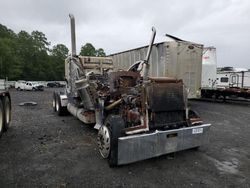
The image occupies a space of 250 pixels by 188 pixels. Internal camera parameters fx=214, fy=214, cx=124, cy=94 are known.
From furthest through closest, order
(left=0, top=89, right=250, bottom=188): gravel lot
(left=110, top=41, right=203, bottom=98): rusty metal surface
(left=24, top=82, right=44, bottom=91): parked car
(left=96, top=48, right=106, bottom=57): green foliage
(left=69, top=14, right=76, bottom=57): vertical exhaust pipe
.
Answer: (left=96, top=48, right=106, bottom=57): green foliage
(left=24, top=82, right=44, bottom=91): parked car
(left=110, top=41, right=203, bottom=98): rusty metal surface
(left=69, top=14, right=76, bottom=57): vertical exhaust pipe
(left=0, top=89, right=250, bottom=188): gravel lot

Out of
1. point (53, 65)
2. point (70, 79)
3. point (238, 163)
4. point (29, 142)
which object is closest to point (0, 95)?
point (29, 142)

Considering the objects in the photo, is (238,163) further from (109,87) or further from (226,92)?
(226,92)

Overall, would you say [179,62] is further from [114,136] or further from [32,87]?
[32,87]

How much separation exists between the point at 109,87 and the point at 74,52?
281 cm

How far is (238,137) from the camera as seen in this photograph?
6.13 metres

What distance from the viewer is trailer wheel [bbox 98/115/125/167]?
12.2ft

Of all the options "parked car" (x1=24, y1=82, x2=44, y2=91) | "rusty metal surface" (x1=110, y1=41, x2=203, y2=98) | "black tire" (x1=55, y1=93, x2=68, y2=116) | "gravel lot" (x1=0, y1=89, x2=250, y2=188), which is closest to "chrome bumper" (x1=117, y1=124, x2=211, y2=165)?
"gravel lot" (x1=0, y1=89, x2=250, y2=188)

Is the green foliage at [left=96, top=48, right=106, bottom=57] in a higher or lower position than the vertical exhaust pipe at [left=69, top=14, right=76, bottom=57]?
higher

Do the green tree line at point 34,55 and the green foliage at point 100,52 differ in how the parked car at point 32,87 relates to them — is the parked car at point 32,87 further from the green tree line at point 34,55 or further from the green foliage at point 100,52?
the green foliage at point 100,52

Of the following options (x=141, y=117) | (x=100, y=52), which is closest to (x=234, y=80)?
(x=141, y=117)

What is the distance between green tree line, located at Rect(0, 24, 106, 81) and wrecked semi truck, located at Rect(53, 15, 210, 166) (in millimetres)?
40423

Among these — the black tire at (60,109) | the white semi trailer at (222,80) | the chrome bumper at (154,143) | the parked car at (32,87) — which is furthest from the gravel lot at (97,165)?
the parked car at (32,87)

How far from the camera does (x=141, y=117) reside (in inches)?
160

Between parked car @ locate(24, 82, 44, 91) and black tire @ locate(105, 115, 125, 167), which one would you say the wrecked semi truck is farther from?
parked car @ locate(24, 82, 44, 91)
